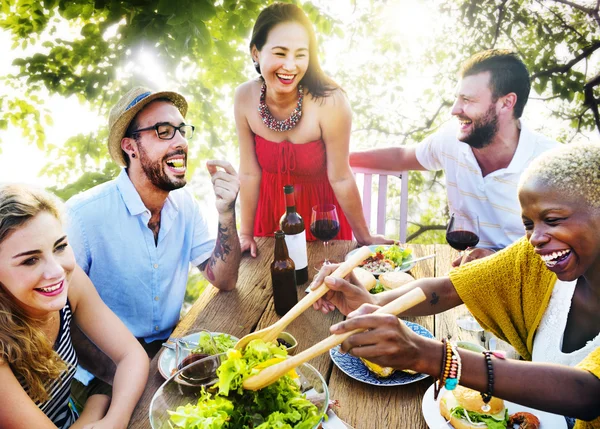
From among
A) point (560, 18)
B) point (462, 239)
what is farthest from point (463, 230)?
point (560, 18)

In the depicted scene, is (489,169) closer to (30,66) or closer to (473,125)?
(473,125)

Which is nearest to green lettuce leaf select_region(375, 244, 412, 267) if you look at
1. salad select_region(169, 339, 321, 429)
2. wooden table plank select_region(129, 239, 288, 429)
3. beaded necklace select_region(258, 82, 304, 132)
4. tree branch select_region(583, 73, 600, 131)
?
wooden table plank select_region(129, 239, 288, 429)

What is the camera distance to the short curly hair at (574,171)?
1.27 metres

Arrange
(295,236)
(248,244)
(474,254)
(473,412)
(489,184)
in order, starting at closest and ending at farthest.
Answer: (473,412) < (295,236) < (474,254) < (248,244) < (489,184)

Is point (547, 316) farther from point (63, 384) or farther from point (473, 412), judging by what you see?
point (63, 384)

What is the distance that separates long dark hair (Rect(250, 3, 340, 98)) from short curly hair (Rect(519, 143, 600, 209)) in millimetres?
1914

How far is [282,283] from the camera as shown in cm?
200

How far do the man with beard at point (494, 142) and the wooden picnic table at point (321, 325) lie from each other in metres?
0.57

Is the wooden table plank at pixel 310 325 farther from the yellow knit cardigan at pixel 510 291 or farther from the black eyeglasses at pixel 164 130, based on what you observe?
the black eyeglasses at pixel 164 130

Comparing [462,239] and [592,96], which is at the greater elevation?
[592,96]

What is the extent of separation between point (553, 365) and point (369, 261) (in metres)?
1.13

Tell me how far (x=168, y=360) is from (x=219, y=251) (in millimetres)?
711

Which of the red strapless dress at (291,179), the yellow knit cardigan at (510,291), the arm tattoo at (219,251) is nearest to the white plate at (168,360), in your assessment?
the arm tattoo at (219,251)

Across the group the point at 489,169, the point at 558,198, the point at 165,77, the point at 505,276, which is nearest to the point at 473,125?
the point at 489,169
